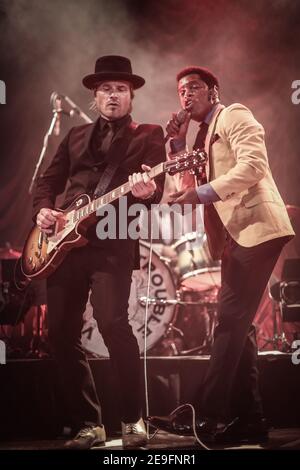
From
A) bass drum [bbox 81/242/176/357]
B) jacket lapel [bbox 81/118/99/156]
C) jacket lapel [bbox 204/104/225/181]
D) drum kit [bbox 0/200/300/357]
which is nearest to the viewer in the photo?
jacket lapel [bbox 204/104/225/181]

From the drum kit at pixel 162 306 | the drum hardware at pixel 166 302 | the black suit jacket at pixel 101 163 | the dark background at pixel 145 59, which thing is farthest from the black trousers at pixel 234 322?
the dark background at pixel 145 59

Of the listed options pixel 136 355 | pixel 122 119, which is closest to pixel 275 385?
pixel 136 355

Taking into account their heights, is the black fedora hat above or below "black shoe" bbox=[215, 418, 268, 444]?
above

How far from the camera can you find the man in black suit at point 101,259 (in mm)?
3344

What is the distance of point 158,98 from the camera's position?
269 inches

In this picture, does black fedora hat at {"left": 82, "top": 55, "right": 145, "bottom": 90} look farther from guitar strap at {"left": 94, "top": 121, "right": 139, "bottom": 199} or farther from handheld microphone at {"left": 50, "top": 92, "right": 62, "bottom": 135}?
handheld microphone at {"left": 50, "top": 92, "right": 62, "bottom": 135}

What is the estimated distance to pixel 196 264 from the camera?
20.7 feet

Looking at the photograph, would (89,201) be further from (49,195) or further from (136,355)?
(136,355)

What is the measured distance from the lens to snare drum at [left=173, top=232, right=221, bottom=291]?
6.18 meters

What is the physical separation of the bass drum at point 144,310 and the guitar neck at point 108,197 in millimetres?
2219

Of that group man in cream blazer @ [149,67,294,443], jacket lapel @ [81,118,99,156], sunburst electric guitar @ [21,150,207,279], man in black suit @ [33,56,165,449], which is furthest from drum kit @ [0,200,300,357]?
man in cream blazer @ [149,67,294,443]

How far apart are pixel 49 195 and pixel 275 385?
1984 millimetres

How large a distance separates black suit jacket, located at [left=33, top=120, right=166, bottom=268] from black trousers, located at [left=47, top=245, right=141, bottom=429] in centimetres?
14

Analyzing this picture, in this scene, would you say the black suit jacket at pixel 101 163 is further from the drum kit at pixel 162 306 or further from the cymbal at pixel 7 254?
the cymbal at pixel 7 254
